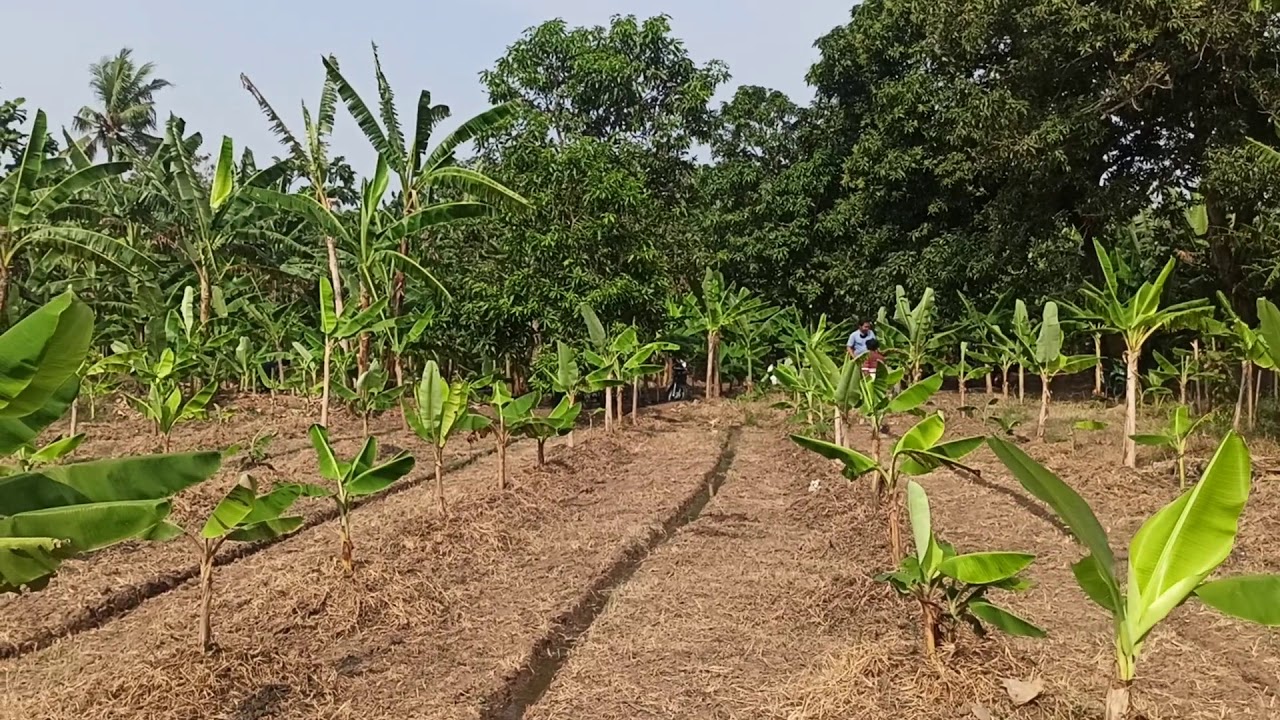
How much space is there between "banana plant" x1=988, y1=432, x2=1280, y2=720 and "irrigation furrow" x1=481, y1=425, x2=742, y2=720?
2574mm

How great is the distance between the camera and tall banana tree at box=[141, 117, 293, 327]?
481 inches

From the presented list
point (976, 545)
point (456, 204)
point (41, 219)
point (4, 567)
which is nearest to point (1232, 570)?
point (976, 545)

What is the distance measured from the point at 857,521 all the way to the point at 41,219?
40.1 feet

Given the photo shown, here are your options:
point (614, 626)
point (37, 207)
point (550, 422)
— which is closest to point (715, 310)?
point (550, 422)

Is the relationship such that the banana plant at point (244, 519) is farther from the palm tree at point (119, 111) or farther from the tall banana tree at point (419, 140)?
the palm tree at point (119, 111)

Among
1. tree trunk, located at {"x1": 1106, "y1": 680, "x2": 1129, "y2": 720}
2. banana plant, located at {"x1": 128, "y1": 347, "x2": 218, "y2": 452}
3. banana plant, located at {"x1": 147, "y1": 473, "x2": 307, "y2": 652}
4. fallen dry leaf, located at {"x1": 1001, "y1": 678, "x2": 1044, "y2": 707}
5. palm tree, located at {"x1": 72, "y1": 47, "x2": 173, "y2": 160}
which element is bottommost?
fallen dry leaf, located at {"x1": 1001, "y1": 678, "x2": 1044, "y2": 707}

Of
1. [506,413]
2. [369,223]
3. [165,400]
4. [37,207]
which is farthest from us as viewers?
[37,207]

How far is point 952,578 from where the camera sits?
3502mm

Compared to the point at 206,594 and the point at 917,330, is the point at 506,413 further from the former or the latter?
the point at 917,330

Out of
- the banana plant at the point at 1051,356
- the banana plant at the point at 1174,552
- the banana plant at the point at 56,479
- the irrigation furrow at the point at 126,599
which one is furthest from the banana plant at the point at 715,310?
the banana plant at the point at 56,479

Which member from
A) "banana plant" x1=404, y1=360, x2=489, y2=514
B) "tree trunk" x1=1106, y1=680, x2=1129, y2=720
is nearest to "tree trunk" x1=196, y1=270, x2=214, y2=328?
"banana plant" x1=404, y1=360, x2=489, y2=514

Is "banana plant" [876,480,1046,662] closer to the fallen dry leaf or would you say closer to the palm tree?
the fallen dry leaf

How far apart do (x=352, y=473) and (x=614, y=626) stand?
172 cm

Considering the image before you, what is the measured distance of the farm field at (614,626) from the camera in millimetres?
3643
